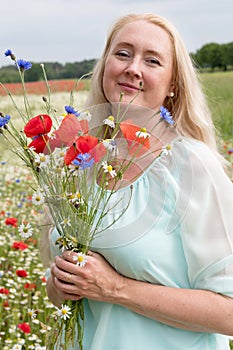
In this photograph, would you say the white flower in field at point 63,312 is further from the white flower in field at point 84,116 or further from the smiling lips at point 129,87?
the smiling lips at point 129,87

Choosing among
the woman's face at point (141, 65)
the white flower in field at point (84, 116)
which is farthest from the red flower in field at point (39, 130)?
the woman's face at point (141, 65)

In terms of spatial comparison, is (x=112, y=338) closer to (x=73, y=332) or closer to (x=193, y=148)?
(x=73, y=332)

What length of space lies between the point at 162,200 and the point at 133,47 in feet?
1.51

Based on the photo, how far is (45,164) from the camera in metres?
1.55

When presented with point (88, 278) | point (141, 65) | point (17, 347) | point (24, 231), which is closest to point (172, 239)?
point (88, 278)

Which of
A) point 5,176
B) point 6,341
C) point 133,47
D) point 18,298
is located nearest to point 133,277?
point 133,47

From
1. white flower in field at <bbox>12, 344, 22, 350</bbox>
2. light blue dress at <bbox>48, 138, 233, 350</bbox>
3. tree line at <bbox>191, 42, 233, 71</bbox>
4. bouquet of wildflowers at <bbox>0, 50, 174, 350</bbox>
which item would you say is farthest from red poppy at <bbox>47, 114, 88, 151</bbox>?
tree line at <bbox>191, 42, 233, 71</bbox>

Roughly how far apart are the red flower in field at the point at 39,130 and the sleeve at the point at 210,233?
410 mm

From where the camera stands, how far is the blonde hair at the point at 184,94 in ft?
6.37

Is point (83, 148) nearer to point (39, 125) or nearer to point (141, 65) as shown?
point (39, 125)

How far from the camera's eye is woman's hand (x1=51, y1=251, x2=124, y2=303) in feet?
5.48

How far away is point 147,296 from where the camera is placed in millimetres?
1704

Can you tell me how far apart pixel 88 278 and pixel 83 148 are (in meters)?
0.36

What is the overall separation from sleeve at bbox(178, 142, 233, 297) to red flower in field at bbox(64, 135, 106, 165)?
321 millimetres
